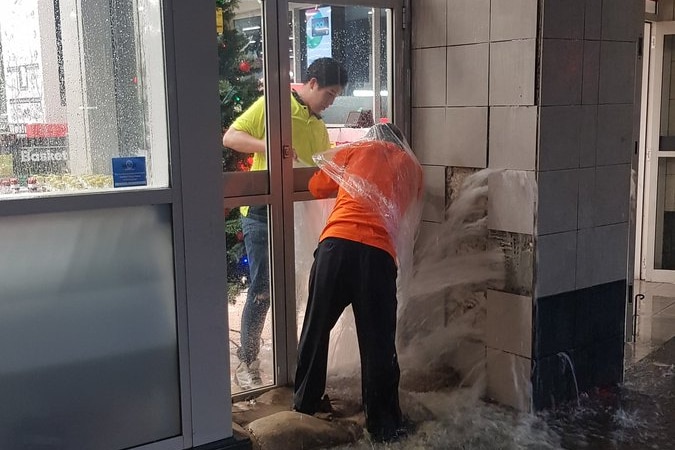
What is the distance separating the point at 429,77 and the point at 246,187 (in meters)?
1.20

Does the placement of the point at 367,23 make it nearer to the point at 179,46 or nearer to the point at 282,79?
the point at 282,79

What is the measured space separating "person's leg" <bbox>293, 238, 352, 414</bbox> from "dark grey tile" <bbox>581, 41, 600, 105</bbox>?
145 centimetres

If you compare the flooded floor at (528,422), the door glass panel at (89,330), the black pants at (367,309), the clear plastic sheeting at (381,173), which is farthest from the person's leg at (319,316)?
the door glass panel at (89,330)

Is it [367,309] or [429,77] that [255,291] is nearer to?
[367,309]

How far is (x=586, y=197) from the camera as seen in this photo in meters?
3.94

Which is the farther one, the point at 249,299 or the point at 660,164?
the point at 660,164

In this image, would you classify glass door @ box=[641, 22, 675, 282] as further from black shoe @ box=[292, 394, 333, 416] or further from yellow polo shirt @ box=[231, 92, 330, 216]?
black shoe @ box=[292, 394, 333, 416]

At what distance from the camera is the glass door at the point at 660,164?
20.8 feet

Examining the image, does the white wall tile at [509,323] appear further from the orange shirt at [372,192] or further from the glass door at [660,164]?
the glass door at [660,164]

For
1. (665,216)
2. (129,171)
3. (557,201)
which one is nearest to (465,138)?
(557,201)

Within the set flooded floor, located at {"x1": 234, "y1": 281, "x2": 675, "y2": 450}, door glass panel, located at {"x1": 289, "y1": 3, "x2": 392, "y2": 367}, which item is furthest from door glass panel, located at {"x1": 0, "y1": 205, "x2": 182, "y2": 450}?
door glass panel, located at {"x1": 289, "y1": 3, "x2": 392, "y2": 367}

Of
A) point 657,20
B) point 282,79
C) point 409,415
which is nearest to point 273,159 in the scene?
point 282,79

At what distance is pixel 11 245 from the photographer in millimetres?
2648

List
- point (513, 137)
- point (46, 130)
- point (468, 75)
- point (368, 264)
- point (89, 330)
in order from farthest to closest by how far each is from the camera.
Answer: point (468, 75) < point (513, 137) < point (368, 264) < point (89, 330) < point (46, 130)
